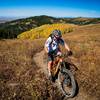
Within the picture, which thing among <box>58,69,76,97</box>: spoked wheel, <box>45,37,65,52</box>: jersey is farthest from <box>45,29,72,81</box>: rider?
<box>58,69,76,97</box>: spoked wheel

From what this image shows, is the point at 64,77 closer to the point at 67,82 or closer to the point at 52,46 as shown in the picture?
the point at 67,82

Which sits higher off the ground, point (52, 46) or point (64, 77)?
point (52, 46)

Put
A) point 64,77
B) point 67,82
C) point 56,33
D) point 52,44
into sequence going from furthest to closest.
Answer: point 52,44
point 56,33
point 64,77
point 67,82

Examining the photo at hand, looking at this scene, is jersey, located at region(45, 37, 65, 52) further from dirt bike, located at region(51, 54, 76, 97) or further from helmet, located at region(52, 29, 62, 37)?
dirt bike, located at region(51, 54, 76, 97)

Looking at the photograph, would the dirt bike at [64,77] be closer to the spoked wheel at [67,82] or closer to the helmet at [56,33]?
the spoked wheel at [67,82]

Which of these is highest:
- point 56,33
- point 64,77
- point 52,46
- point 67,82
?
point 56,33

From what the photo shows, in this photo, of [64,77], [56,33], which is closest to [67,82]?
[64,77]

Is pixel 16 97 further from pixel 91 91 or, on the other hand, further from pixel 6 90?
pixel 91 91

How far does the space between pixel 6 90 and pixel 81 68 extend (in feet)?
16.1

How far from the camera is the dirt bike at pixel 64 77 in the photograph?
8156 mm

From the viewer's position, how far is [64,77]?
28.5 ft

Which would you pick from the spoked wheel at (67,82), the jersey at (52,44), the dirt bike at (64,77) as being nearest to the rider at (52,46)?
the jersey at (52,44)

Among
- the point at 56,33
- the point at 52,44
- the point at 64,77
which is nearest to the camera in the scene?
the point at 64,77

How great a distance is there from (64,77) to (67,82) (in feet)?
0.91
